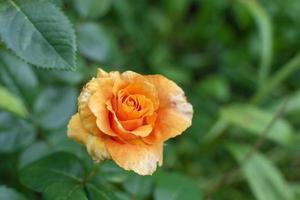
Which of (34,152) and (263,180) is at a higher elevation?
(34,152)

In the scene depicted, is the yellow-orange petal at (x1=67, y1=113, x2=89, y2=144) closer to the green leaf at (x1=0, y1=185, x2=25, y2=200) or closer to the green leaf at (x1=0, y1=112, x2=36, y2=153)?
the green leaf at (x1=0, y1=185, x2=25, y2=200)

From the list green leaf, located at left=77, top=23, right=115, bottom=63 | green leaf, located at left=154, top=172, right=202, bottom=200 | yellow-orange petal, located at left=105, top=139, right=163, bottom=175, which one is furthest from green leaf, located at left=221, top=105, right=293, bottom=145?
yellow-orange petal, located at left=105, top=139, right=163, bottom=175

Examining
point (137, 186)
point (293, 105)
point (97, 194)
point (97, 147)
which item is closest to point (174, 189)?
point (137, 186)

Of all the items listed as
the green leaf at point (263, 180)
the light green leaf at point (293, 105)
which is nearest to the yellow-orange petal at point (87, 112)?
the green leaf at point (263, 180)

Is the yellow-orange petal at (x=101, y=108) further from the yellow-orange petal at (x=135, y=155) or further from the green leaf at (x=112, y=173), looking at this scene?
the green leaf at (x=112, y=173)

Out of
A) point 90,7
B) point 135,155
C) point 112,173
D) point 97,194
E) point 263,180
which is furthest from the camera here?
point 263,180

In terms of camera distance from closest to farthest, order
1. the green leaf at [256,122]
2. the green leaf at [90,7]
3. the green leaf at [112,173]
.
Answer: the green leaf at [112,173], the green leaf at [90,7], the green leaf at [256,122]

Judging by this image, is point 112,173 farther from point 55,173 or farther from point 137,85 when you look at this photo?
point 137,85

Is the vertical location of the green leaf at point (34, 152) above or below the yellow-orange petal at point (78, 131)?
below
